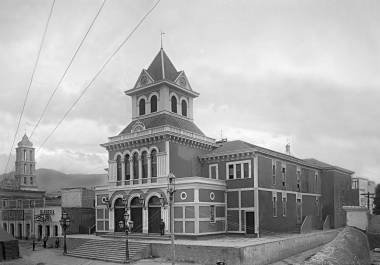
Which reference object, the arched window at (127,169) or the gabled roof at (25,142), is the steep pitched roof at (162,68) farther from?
the gabled roof at (25,142)

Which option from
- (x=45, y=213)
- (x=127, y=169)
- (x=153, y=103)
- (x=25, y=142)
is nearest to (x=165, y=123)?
(x=153, y=103)

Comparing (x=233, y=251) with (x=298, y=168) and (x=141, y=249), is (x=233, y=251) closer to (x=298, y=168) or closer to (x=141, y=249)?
(x=141, y=249)

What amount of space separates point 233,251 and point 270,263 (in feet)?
13.2

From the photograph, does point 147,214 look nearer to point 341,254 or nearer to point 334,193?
point 334,193

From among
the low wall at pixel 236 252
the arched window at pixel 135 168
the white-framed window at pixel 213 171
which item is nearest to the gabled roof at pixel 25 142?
the arched window at pixel 135 168

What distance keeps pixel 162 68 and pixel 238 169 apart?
41.8 feet

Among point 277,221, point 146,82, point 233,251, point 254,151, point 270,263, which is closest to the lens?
point 233,251

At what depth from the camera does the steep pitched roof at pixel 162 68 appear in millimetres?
44000

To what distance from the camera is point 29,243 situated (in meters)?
47.6

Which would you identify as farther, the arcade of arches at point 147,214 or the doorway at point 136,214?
the doorway at point 136,214

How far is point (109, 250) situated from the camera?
3416 cm

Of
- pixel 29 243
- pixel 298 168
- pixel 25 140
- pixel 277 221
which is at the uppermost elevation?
pixel 25 140

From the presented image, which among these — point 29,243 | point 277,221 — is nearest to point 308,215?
point 277,221

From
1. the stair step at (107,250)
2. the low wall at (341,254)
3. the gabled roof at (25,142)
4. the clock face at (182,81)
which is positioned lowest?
the stair step at (107,250)
